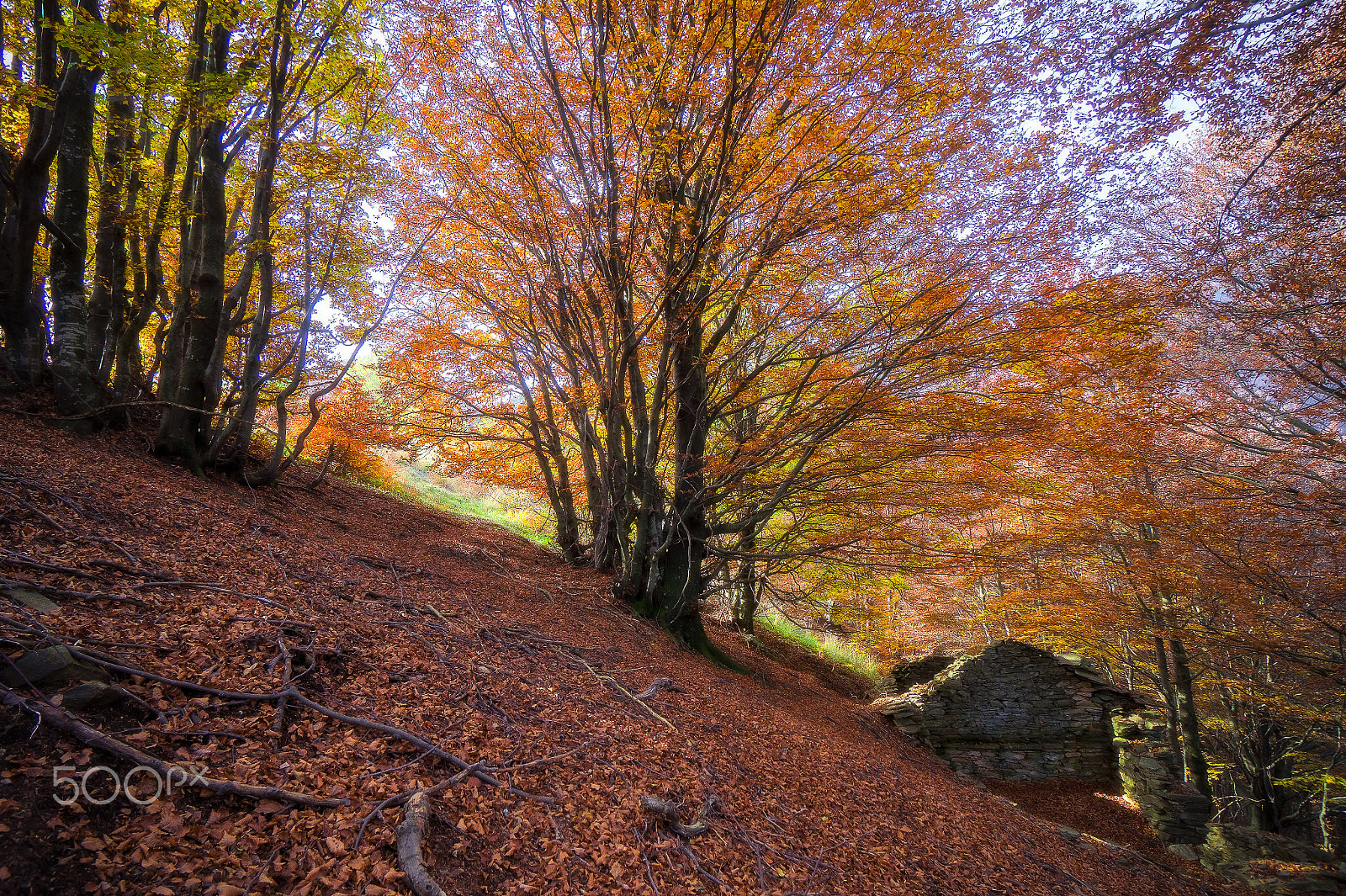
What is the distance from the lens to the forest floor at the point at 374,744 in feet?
4.80

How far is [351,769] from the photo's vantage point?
1.92 meters

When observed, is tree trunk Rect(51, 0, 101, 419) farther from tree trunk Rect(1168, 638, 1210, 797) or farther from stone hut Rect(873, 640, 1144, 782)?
tree trunk Rect(1168, 638, 1210, 797)

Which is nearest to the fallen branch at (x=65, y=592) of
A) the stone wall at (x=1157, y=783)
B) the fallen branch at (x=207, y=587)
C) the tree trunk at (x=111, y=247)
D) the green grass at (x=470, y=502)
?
the fallen branch at (x=207, y=587)

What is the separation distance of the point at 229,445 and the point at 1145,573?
12772mm

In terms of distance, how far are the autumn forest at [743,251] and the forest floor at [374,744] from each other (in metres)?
1.19

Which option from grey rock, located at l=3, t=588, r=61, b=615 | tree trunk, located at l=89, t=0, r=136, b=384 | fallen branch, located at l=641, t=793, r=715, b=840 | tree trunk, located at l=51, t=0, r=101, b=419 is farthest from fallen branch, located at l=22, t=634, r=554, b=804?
tree trunk, located at l=89, t=0, r=136, b=384

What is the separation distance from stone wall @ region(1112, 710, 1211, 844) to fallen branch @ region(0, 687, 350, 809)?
Answer: 11.5 meters

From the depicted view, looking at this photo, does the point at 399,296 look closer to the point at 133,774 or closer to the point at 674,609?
the point at 674,609

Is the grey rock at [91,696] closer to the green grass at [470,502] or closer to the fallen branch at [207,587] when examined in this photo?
the fallen branch at [207,587]

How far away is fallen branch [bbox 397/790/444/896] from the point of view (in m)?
1.57

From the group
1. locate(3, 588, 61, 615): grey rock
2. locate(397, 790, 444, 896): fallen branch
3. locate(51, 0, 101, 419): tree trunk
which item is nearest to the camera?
locate(397, 790, 444, 896): fallen branch

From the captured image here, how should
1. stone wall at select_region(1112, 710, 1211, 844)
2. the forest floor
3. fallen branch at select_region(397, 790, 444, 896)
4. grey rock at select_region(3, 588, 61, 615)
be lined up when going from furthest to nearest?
stone wall at select_region(1112, 710, 1211, 844) → grey rock at select_region(3, 588, 61, 615) → fallen branch at select_region(397, 790, 444, 896) → the forest floor

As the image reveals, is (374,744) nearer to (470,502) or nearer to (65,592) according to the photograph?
(65,592)

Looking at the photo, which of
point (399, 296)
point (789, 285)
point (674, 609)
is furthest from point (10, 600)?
point (399, 296)
